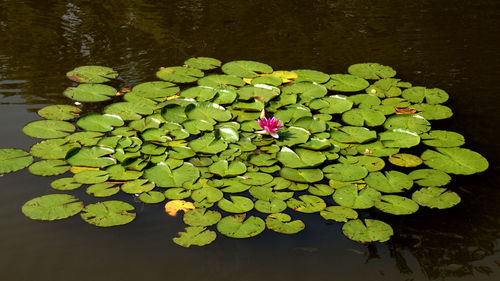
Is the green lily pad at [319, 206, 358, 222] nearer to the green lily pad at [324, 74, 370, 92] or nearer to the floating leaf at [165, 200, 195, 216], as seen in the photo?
the floating leaf at [165, 200, 195, 216]

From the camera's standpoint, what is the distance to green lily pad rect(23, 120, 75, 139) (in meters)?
4.07

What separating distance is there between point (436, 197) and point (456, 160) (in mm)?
573

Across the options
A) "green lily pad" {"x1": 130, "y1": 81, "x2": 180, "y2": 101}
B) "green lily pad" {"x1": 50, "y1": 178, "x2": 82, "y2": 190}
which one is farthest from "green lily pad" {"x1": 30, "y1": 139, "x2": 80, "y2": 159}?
"green lily pad" {"x1": 130, "y1": 81, "x2": 180, "y2": 101}

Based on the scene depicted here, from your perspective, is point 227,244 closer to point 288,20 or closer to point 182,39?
point 182,39

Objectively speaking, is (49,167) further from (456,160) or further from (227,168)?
(456,160)

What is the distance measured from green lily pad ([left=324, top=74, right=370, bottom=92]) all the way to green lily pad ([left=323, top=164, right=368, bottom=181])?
1.33 meters

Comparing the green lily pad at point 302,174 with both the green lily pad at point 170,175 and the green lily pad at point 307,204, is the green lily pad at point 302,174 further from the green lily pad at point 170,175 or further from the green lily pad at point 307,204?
the green lily pad at point 170,175

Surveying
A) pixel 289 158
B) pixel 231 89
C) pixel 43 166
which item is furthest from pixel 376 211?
pixel 43 166

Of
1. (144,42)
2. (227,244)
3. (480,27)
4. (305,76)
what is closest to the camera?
(227,244)

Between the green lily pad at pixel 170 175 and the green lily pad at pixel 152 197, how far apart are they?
86 mm

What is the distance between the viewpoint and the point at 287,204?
3.49 meters

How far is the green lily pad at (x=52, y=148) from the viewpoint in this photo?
3838mm

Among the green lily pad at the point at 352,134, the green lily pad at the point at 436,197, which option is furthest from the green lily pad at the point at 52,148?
the green lily pad at the point at 436,197

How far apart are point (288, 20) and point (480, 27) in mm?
2576
